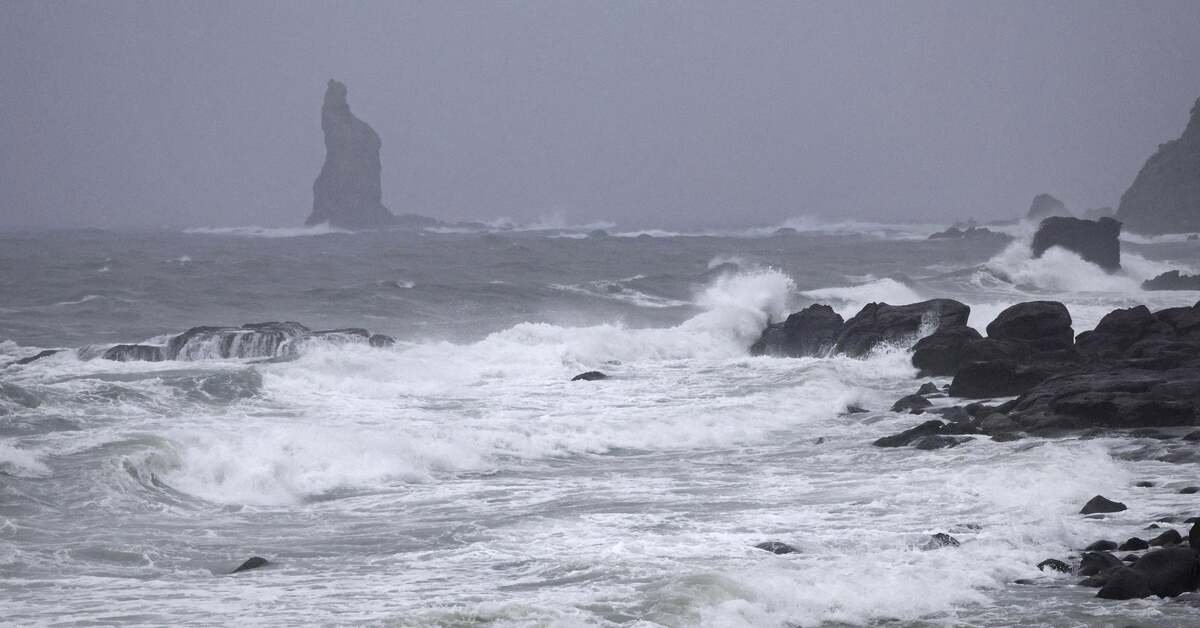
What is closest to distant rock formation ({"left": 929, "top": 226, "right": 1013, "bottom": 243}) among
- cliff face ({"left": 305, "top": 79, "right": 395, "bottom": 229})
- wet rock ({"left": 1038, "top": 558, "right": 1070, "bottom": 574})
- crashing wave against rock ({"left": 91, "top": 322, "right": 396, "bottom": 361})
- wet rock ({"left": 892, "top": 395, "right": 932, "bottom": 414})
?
cliff face ({"left": 305, "top": 79, "right": 395, "bottom": 229})

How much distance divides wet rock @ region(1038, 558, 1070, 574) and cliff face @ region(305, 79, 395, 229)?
100926mm

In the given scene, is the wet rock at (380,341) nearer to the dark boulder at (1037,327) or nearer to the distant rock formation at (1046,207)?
the dark boulder at (1037,327)

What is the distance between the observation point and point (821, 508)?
13.6 metres

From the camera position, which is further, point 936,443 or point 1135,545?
point 936,443

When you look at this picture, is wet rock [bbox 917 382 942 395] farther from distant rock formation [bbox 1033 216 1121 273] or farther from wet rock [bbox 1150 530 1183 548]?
distant rock formation [bbox 1033 216 1121 273]

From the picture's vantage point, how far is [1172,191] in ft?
290

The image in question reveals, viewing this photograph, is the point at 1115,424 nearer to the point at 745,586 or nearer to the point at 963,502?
the point at 963,502

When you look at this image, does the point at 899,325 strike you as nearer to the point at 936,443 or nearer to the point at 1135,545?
the point at 936,443

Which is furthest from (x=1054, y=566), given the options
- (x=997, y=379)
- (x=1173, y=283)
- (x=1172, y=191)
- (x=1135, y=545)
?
(x=1172, y=191)

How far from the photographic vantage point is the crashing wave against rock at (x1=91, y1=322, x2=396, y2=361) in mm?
25734

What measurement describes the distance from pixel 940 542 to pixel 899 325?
15.5 metres

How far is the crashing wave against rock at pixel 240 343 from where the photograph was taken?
84.4 feet

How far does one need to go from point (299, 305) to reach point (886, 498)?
28.0 meters

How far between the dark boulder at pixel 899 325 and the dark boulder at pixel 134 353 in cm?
1480
